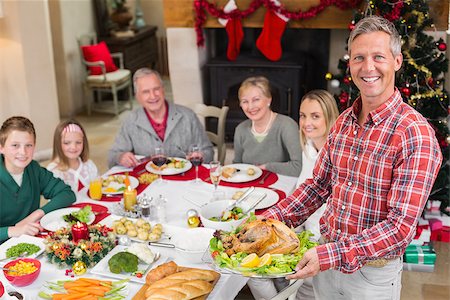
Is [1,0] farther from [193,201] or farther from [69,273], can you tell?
[69,273]

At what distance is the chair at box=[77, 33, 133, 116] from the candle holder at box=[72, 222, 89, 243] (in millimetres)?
4514

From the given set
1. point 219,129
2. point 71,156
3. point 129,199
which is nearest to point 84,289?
point 129,199

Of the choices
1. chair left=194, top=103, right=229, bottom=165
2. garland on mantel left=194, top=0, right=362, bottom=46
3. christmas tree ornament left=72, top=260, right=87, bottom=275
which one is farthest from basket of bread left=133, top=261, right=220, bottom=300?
garland on mantel left=194, top=0, right=362, bottom=46

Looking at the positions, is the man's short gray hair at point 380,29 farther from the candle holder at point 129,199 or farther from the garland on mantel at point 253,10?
the garland on mantel at point 253,10

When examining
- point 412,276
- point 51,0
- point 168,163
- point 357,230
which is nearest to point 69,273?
point 357,230

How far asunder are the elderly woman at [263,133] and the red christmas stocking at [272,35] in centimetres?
165

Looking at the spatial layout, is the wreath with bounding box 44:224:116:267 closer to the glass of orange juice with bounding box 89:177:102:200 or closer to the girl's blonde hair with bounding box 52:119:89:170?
the glass of orange juice with bounding box 89:177:102:200

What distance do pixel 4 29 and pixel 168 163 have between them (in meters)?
2.63

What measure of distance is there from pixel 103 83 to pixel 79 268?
4.80 m

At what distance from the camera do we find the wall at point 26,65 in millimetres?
4992

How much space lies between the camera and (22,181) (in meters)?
2.77

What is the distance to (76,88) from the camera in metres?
7.04

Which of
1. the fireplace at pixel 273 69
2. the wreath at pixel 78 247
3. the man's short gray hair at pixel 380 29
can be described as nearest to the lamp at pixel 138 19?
the fireplace at pixel 273 69

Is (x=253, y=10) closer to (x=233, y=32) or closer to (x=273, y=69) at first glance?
(x=233, y=32)
